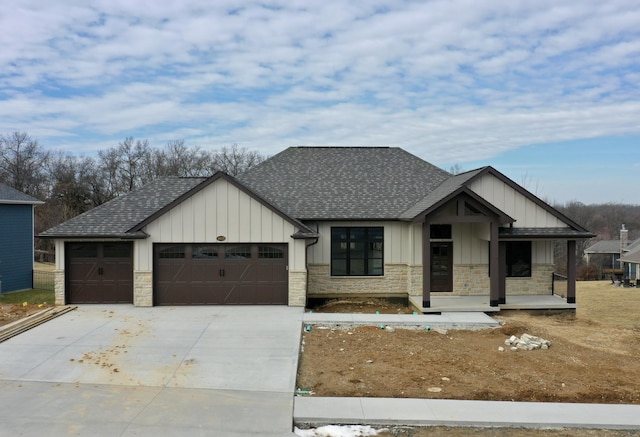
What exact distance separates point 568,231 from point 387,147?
879 centimetres

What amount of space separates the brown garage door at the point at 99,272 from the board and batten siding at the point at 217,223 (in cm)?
86

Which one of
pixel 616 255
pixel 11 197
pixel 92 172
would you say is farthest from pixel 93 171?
pixel 616 255

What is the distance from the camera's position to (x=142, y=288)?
1602 centimetres

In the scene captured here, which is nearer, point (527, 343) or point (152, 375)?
point (152, 375)

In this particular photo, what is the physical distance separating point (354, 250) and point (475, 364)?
27.4 ft

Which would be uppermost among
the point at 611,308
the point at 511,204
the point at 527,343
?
the point at 511,204

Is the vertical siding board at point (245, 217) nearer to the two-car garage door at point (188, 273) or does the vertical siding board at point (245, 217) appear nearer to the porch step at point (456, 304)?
the two-car garage door at point (188, 273)

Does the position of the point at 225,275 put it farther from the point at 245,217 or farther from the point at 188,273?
the point at 245,217

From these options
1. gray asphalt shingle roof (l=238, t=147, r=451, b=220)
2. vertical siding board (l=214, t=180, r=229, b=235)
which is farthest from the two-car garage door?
gray asphalt shingle roof (l=238, t=147, r=451, b=220)

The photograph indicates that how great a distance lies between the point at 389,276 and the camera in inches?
716

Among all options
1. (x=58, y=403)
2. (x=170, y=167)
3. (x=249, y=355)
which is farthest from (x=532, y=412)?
(x=170, y=167)

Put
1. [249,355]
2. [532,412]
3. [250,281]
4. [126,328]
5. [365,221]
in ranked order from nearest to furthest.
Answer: [532,412] < [249,355] < [126,328] < [250,281] < [365,221]

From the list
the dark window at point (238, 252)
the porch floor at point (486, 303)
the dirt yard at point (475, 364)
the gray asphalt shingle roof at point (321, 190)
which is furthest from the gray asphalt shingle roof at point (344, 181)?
the dirt yard at point (475, 364)

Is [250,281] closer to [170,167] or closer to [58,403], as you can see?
[58,403]
